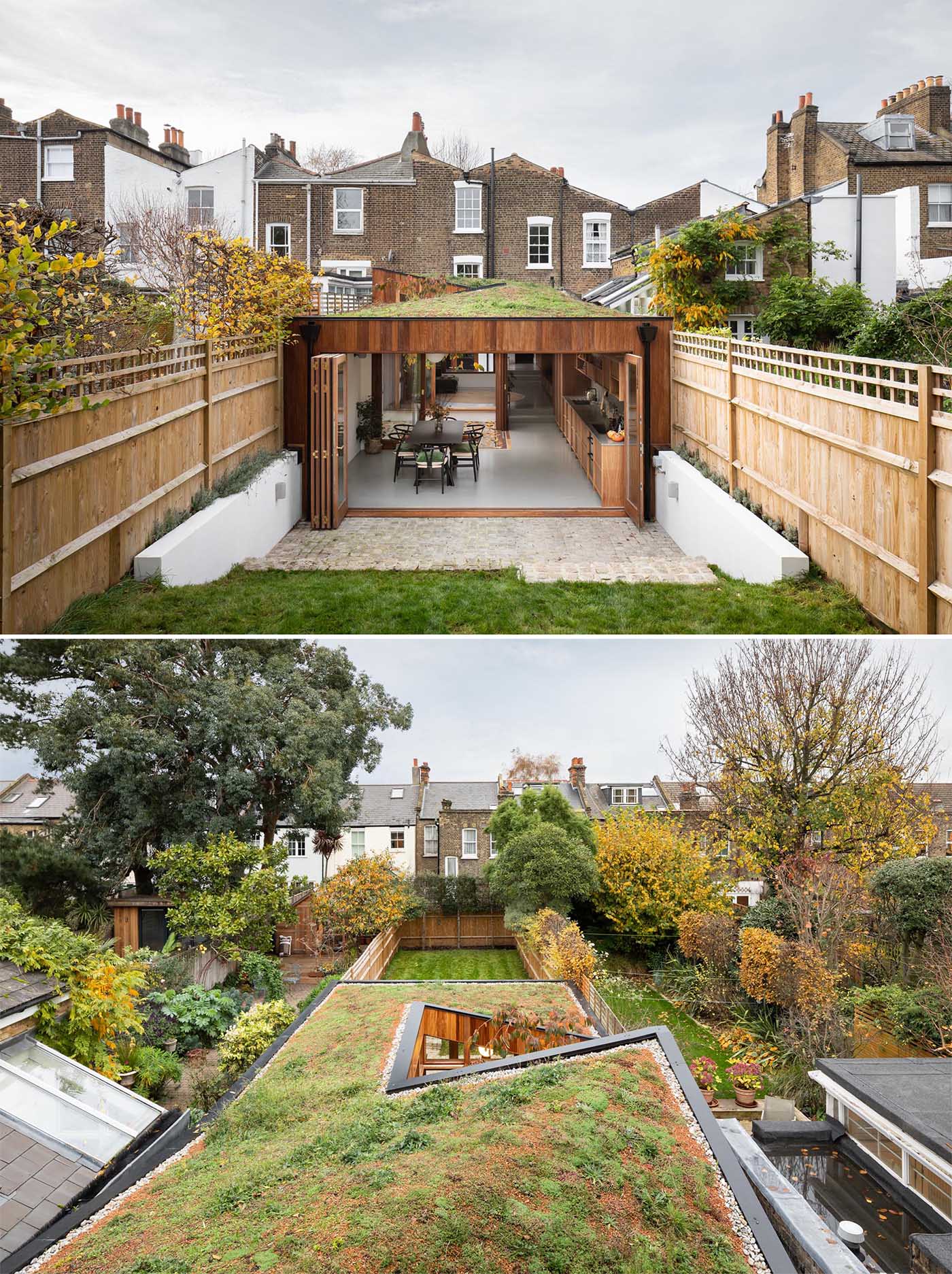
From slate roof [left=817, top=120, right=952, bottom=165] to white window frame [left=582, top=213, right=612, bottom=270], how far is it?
15.4ft

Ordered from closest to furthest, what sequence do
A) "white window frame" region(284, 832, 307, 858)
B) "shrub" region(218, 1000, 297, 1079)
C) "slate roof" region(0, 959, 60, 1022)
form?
"slate roof" region(0, 959, 60, 1022)
"shrub" region(218, 1000, 297, 1079)
"white window frame" region(284, 832, 307, 858)

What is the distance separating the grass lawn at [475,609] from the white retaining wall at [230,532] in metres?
0.20

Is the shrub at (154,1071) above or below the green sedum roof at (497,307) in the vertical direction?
below

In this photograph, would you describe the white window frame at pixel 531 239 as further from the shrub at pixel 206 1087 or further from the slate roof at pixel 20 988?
the slate roof at pixel 20 988

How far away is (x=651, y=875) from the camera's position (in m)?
11.8

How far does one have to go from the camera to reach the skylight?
6281mm

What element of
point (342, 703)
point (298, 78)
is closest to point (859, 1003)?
point (342, 703)

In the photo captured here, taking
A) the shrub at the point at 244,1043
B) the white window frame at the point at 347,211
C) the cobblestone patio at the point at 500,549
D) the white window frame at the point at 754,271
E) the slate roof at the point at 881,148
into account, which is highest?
the slate roof at the point at 881,148

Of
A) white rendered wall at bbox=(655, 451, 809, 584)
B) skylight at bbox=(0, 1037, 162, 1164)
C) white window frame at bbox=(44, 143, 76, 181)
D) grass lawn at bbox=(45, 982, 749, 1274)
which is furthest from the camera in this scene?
white window frame at bbox=(44, 143, 76, 181)

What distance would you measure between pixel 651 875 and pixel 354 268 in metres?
14.5

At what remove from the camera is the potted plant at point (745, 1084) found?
820 centimetres

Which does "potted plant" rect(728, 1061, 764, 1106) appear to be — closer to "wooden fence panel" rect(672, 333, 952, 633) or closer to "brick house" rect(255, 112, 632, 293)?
"wooden fence panel" rect(672, 333, 952, 633)

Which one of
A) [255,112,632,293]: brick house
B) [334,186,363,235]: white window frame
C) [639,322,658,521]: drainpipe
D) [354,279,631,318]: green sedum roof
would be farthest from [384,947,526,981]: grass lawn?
[334,186,363,235]: white window frame

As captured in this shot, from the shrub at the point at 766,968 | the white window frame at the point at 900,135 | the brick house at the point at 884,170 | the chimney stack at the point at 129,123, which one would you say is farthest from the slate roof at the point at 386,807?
the white window frame at the point at 900,135
